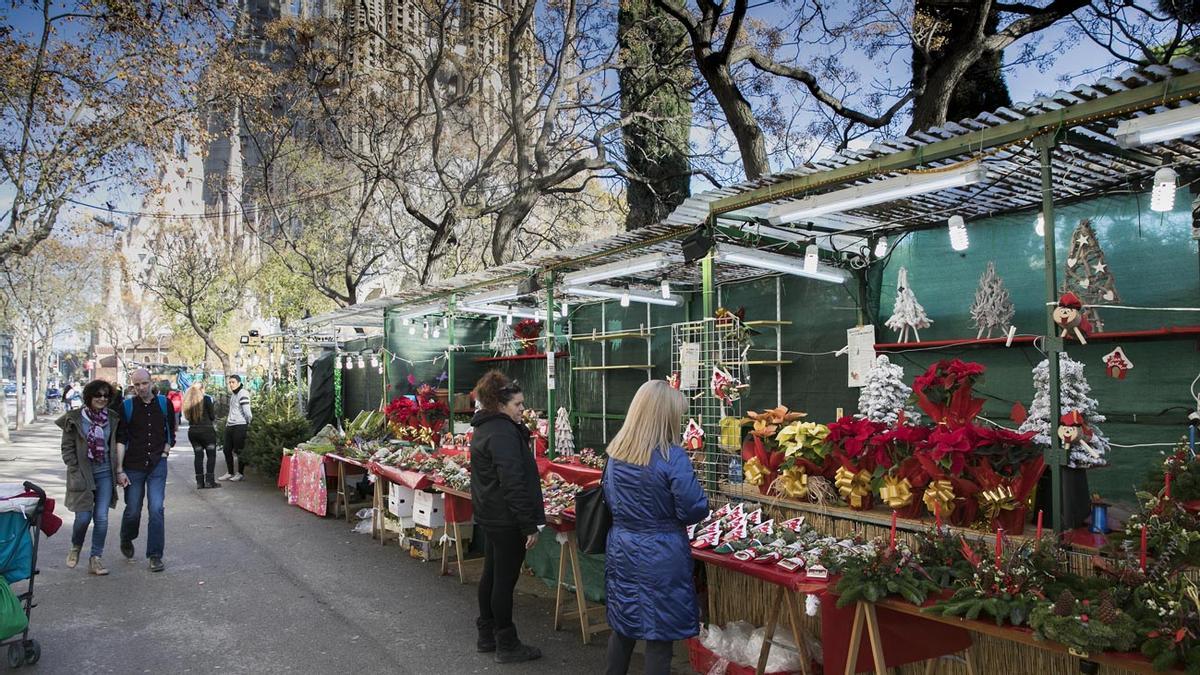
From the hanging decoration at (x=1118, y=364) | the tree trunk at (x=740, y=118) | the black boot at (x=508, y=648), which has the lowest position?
the black boot at (x=508, y=648)

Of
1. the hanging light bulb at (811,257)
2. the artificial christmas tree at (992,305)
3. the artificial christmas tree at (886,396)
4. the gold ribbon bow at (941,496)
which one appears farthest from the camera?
the artificial christmas tree at (992,305)

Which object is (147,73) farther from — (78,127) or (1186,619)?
(1186,619)

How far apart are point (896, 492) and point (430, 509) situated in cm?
436

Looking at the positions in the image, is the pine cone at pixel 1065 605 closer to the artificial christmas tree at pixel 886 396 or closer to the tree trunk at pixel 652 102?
the artificial christmas tree at pixel 886 396

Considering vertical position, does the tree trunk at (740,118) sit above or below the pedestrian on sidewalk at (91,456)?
above

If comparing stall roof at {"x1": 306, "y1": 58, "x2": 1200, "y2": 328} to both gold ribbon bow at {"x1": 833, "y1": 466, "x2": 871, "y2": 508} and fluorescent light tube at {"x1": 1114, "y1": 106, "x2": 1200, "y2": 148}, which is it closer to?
fluorescent light tube at {"x1": 1114, "y1": 106, "x2": 1200, "y2": 148}

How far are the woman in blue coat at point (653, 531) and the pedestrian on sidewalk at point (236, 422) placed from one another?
35.6ft

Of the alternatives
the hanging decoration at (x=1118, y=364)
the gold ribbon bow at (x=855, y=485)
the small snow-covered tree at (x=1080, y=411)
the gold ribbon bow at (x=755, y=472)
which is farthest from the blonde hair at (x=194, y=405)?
the hanging decoration at (x=1118, y=364)

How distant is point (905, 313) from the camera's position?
268 inches

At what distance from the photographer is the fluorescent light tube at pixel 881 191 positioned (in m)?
4.06

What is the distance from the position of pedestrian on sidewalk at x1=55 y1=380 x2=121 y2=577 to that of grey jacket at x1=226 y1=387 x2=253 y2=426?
6.24 m

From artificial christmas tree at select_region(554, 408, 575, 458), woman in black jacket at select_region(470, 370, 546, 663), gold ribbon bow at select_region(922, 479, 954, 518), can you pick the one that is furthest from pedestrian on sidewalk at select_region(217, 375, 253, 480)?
gold ribbon bow at select_region(922, 479, 954, 518)

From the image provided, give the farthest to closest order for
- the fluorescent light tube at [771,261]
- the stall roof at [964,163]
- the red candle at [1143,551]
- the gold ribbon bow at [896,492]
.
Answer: the fluorescent light tube at [771,261] → the gold ribbon bow at [896,492] → the stall roof at [964,163] → the red candle at [1143,551]

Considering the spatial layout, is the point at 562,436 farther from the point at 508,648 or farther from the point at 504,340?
the point at 508,648
